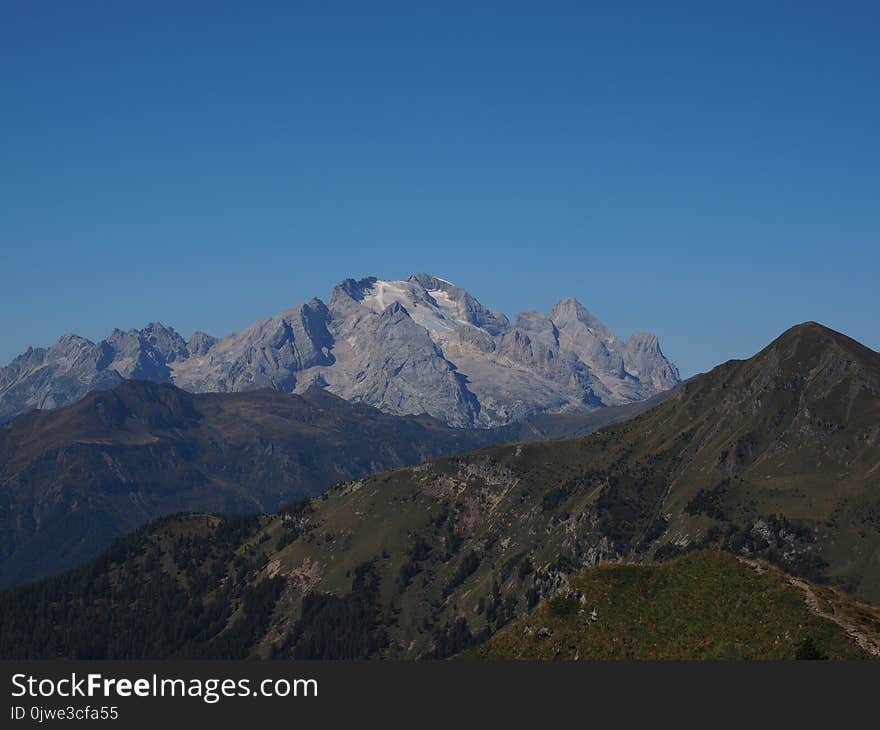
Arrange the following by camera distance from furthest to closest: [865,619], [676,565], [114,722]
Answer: [676,565], [865,619], [114,722]

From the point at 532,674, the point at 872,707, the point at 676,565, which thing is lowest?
the point at 872,707

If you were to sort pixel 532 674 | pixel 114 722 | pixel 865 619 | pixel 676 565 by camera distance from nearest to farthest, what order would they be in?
1. pixel 114 722
2. pixel 532 674
3. pixel 865 619
4. pixel 676 565

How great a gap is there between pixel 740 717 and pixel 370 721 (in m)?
27.7

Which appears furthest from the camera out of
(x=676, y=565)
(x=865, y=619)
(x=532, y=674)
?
(x=676, y=565)

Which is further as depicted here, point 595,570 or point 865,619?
point 595,570

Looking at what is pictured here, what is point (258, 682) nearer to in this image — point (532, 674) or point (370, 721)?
point (370, 721)

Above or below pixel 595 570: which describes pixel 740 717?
below

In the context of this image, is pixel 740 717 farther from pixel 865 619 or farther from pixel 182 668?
pixel 865 619

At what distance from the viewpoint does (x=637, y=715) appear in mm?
74938

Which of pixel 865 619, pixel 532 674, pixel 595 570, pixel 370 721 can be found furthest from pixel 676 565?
pixel 370 721

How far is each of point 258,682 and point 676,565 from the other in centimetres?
8275

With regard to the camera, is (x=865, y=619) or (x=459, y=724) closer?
(x=459, y=724)

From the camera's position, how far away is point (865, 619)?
124 metres

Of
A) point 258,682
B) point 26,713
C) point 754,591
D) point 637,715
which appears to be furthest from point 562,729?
point 754,591
